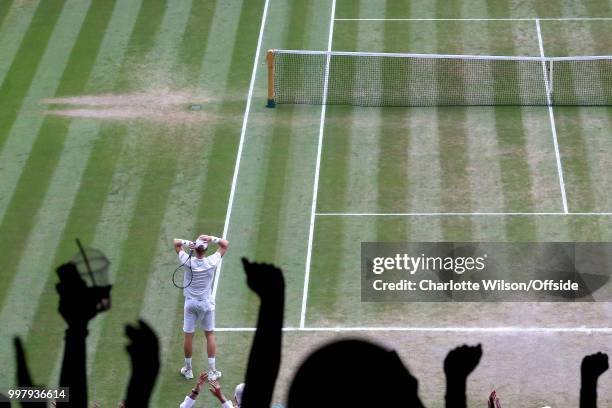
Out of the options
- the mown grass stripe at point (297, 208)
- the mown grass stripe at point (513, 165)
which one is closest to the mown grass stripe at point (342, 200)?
the mown grass stripe at point (297, 208)

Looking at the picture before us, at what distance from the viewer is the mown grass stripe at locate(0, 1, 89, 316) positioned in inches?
824

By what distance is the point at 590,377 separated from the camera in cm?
452

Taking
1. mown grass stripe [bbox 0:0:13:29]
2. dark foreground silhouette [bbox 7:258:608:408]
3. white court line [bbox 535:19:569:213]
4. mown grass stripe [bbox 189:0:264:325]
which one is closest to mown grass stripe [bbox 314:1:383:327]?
mown grass stripe [bbox 189:0:264:325]

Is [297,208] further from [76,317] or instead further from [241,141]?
[76,317]

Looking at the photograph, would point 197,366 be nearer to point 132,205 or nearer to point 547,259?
point 132,205

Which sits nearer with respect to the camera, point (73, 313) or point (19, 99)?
point (73, 313)

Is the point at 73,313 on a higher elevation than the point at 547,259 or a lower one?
higher

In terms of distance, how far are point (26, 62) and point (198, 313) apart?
12990 mm

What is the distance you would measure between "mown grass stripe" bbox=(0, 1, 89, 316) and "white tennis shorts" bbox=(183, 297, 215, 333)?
14.8 ft

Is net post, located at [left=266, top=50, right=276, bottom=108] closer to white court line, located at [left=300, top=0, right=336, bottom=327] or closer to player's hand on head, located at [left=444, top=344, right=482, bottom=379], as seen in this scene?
white court line, located at [left=300, top=0, right=336, bottom=327]

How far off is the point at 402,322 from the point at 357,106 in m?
7.93

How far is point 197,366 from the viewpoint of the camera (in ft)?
59.1

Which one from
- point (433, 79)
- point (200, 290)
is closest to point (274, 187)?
point (433, 79)

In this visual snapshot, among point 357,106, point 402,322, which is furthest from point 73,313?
point 357,106
